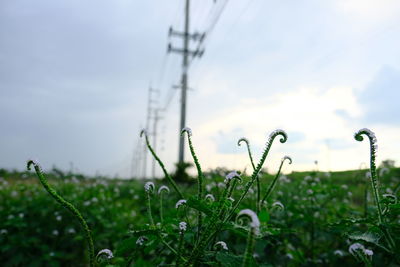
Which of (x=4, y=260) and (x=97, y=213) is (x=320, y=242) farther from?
(x=4, y=260)

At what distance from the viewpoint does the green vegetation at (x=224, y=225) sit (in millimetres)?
982

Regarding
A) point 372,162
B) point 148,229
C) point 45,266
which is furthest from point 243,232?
point 45,266

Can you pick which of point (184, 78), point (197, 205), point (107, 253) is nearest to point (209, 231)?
point (197, 205)

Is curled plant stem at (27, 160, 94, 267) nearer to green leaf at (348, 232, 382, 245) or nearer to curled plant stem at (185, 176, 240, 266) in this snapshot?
curled plant stem at (185, 176, 240, 266)

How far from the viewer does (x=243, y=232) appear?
1.03 m

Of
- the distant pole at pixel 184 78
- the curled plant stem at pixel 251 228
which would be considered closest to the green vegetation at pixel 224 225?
the curled plant stem at pixel 251 228

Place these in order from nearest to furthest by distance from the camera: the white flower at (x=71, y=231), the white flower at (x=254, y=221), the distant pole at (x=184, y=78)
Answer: the white flower at (x=254, y=221) < the white flower at (x=71, y=231) < the distant pole at (x=184, y=78)

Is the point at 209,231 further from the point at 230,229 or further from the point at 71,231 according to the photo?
the point at 71,231

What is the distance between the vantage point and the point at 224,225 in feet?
3.31

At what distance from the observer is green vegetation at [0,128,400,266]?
982 millimetres

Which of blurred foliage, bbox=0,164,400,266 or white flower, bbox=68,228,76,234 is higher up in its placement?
blurred foliage, bbox=0,164,400,266

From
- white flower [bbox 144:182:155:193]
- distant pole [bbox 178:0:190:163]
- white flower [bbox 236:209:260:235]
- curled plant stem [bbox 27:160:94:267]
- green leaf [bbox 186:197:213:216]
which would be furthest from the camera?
distant pole [bbox 178:0:190:163]

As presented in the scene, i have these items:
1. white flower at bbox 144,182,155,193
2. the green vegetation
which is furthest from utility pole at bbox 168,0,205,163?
white flower at bbox 144,182,155,193

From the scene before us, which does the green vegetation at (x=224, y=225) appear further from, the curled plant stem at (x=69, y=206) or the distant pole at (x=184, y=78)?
the distant pole at (x=184, y=78)
